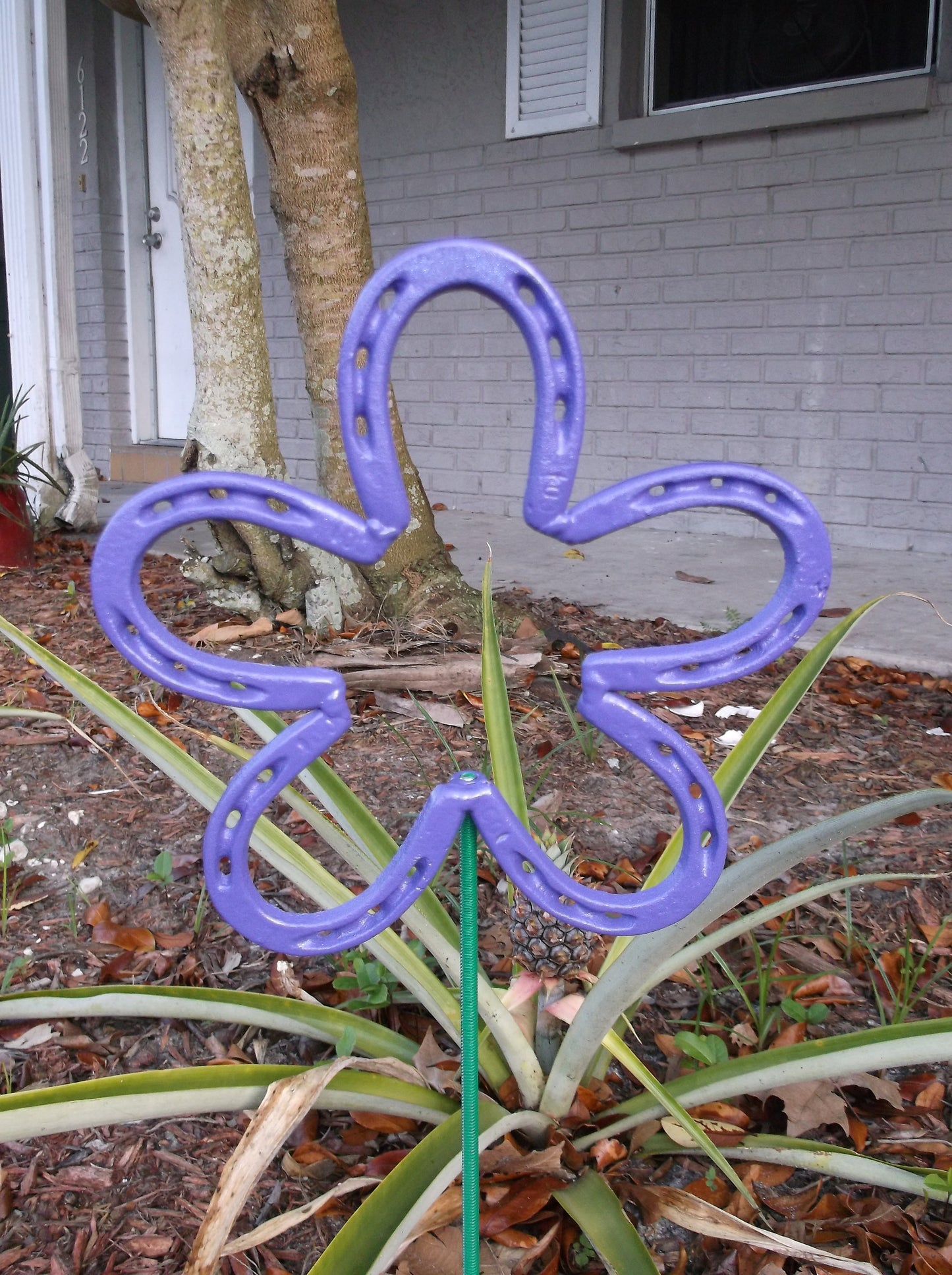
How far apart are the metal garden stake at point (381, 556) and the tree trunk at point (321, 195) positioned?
1939mm

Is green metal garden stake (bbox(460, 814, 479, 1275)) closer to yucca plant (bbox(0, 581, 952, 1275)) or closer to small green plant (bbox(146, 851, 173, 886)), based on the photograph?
yucca plant (bbox(0, 581, 952, 1275))

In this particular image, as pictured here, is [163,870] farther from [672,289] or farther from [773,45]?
[773,45]

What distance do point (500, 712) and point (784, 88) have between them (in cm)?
467

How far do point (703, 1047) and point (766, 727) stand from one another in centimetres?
45

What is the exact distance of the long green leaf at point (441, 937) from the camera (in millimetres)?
1253

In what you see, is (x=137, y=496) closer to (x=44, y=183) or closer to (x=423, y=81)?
(x=44, y=183)

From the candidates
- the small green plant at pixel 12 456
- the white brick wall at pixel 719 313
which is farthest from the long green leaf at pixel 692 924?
the white brick wall at pixel 719 313

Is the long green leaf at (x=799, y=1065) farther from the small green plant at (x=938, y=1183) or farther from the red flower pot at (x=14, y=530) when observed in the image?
the red flower pot at (x=14, y=530)

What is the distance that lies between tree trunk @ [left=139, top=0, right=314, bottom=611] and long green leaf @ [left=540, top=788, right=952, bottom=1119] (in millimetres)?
2164

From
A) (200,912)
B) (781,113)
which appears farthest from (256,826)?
(781,113)

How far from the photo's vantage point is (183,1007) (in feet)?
4.24

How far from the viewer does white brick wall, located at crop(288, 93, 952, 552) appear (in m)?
4.78

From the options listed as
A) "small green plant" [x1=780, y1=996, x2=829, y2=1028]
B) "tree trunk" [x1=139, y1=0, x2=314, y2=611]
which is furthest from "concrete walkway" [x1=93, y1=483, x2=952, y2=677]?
"small green plant" [x1=780, y1=996, x2=829, y2=1028]

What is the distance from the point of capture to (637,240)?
17.7ft
